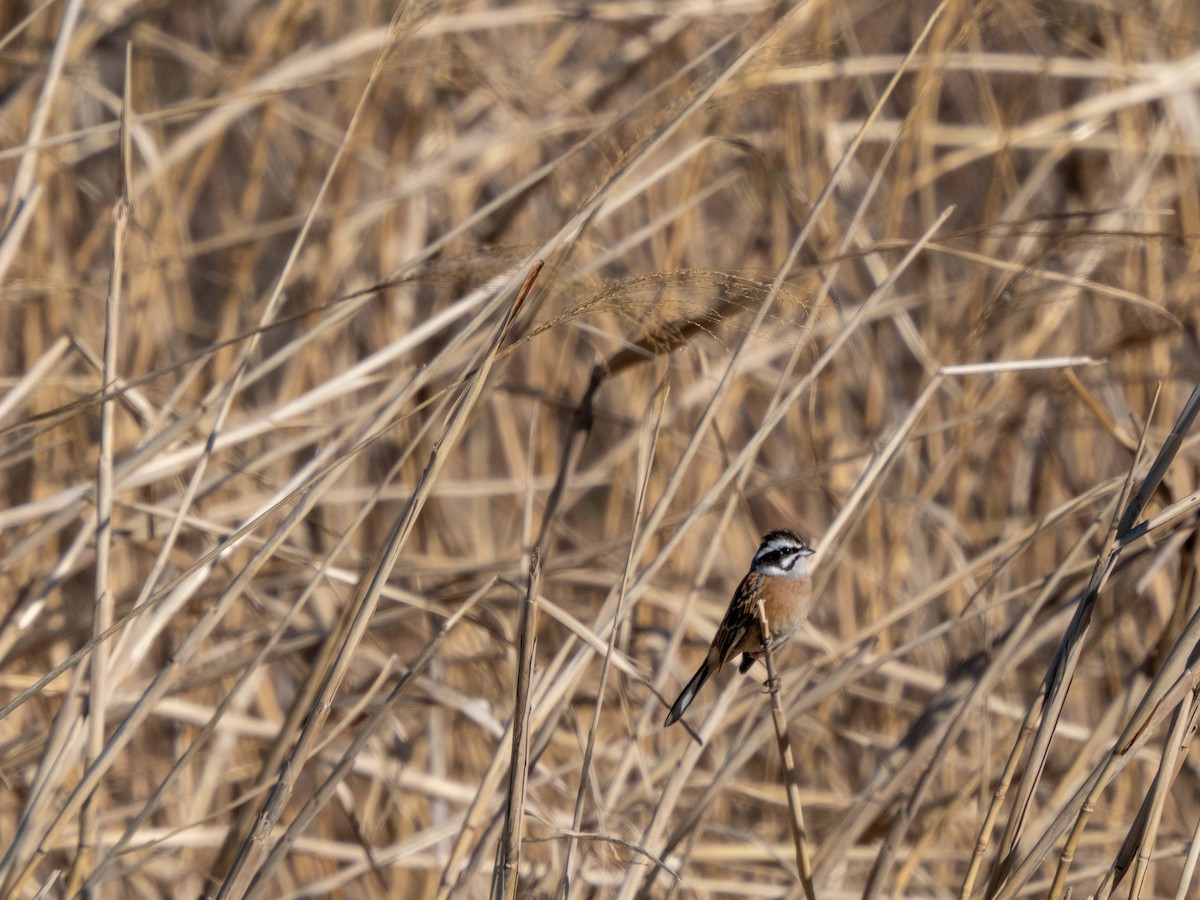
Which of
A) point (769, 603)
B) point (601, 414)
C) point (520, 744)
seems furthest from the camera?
point (601, 414)

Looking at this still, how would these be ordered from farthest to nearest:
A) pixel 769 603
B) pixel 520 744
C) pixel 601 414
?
pixel 601 414, pixel 769 603, pixel 520 744

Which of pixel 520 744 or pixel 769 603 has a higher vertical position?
pixel 520 744

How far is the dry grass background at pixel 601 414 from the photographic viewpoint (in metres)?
2.20

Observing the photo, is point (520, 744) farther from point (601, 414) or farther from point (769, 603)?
point (601, 414)

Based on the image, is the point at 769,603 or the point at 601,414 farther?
the point at 601,414

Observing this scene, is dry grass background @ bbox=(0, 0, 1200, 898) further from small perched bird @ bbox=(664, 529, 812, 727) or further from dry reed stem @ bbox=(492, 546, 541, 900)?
dry reed stem @ bbox=(492, 546, 541, 900)

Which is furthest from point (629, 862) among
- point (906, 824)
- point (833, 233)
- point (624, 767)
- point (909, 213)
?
point (909, 213)

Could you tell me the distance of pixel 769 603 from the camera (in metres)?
2.37

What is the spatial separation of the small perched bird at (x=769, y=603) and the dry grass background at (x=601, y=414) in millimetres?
91

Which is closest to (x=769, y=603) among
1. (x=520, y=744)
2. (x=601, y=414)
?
(x=601, y=414)

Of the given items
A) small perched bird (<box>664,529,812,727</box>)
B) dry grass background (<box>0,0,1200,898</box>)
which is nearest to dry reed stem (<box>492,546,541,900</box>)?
dry grass background (<box>0,0,1200,898</box>)

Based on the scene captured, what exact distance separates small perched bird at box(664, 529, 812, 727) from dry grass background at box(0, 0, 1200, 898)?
91 mm

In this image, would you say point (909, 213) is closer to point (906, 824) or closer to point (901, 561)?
point (901, 561)

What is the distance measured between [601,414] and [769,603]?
82 centimetres
